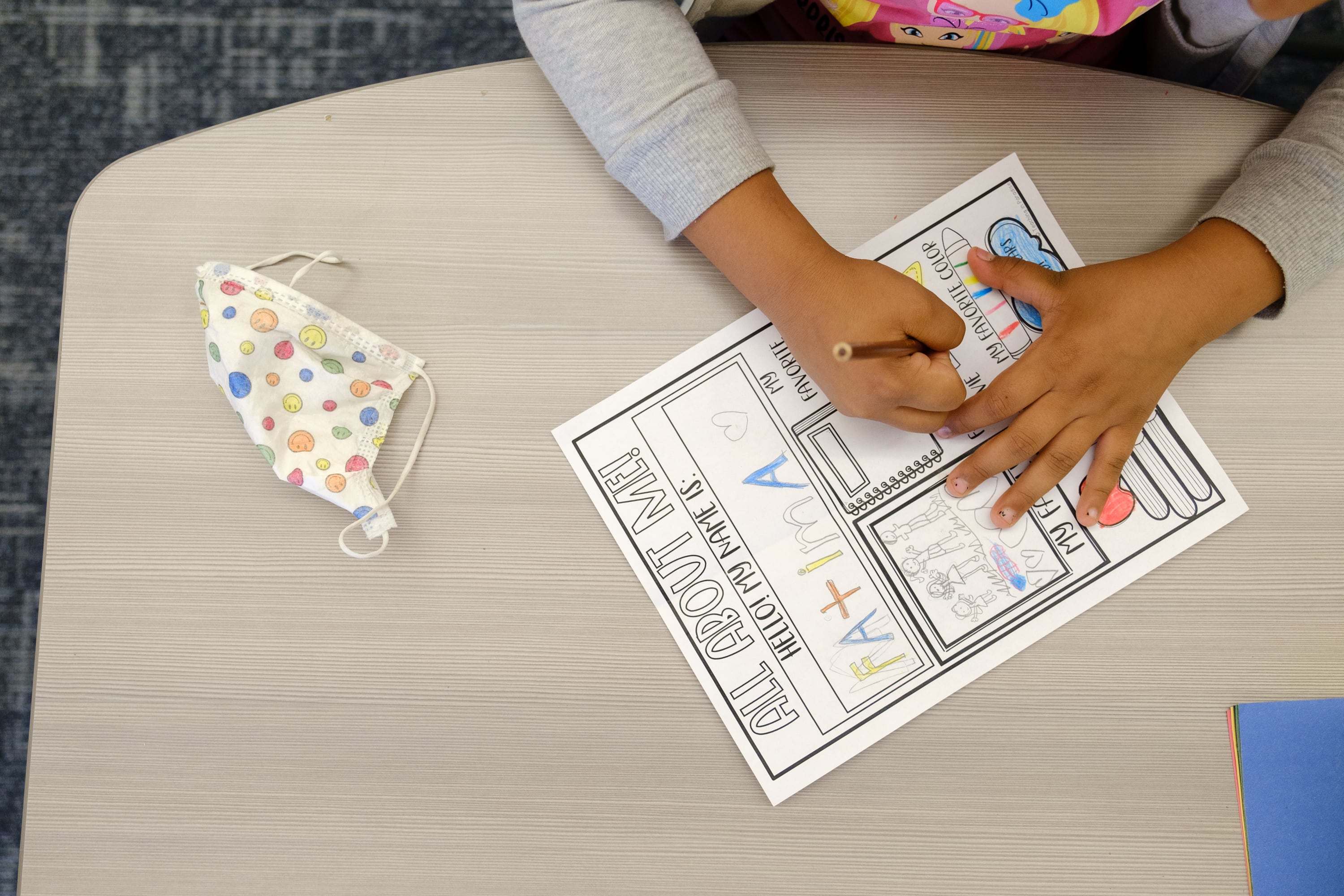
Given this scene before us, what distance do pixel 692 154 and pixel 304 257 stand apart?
0.85ft

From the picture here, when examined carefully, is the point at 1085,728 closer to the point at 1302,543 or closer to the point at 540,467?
the point at 1302,543

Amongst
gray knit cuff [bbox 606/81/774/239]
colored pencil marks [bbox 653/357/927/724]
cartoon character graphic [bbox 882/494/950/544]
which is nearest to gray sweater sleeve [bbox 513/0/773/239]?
gray knit cuff [bbox 606/81/774/239]

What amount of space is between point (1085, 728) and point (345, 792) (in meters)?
0.46

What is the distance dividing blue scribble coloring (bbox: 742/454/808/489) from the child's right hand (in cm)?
6

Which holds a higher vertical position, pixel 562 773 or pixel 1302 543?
pixel 1302 543

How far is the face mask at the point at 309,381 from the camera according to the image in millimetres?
525

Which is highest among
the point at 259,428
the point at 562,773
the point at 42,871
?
the point at 259,428

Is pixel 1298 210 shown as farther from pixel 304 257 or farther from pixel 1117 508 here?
pixel 304 257

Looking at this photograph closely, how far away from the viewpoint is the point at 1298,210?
52cm

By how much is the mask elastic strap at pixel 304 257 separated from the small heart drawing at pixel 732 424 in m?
0.26

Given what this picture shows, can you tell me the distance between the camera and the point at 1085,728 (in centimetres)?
52

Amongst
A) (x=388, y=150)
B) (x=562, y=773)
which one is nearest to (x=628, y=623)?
(x=562, y=773)

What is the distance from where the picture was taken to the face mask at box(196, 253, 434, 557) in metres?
0.52

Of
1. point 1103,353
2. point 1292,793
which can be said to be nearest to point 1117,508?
point 1103,353
